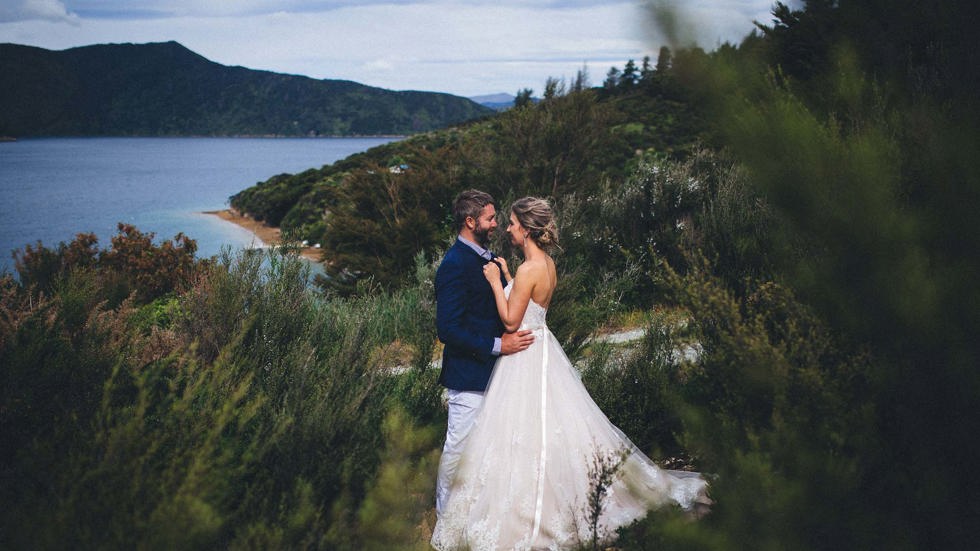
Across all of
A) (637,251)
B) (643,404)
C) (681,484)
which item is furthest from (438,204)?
(681,484)

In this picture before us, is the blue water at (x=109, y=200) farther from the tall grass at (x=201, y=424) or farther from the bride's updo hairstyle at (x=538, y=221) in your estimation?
the bride's updo hairstyle at (x=538, y=221)

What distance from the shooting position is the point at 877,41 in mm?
1785

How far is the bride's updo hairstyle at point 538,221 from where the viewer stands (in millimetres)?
3779

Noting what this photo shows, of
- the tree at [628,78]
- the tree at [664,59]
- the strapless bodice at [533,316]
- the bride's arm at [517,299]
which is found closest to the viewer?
the tree at [664,59]

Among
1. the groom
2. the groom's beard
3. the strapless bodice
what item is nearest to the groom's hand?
the groom

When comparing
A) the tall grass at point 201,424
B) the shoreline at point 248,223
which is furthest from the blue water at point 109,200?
the tall grass at point 201,424

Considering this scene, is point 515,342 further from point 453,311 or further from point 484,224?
point 484,224

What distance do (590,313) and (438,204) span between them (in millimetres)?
7535

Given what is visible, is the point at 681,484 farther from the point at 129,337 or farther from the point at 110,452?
the point at 129,337

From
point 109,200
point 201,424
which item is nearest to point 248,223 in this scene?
point 109,200

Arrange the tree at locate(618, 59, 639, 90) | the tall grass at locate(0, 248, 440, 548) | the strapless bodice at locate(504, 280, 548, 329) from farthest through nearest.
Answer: the tree at locate(618, 59, 639, 90) → the strapless bodice at locate(504, 280, 548, 329) → the tall grass at locate(0, 248, 440, 548)

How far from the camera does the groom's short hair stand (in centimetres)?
373

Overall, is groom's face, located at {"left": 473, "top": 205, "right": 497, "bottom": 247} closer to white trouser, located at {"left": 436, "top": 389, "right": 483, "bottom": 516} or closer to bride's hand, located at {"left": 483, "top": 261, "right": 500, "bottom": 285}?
bride's hand, located at {"left": 483, "top": 261, "right": 500, "bottom": 285}

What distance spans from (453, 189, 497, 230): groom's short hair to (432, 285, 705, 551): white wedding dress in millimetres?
658
